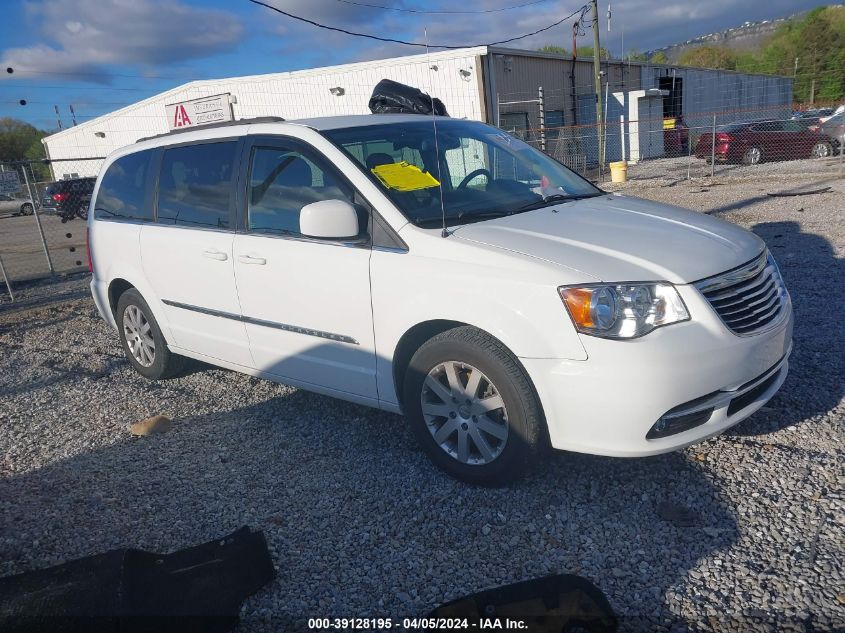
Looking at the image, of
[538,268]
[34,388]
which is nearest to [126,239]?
[34,388]

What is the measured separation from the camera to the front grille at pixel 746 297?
3119mm

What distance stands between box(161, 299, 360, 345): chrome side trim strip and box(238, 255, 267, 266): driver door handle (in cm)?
36

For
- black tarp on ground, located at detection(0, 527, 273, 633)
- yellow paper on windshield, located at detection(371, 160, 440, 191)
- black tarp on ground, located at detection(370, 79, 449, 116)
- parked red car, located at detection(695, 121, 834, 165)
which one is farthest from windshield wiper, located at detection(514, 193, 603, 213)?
parked red car, located at detection(695, 121, 834, 165)

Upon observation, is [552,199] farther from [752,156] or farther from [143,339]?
[752,156]

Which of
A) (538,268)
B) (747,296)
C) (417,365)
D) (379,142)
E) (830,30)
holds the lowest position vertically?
(417,365)

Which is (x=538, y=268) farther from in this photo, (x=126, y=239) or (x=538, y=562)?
(x=126, y=239)

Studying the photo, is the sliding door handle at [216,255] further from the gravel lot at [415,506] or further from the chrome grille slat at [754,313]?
the chrome grille slat at [754,313]

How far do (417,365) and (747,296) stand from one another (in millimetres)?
1639

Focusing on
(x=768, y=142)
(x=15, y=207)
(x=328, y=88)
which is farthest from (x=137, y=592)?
(x=15, y=207)

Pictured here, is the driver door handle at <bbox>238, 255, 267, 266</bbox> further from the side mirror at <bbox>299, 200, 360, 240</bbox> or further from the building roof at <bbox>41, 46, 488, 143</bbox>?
the building roof at <bbox>41, 46, 488, 143</bbox>

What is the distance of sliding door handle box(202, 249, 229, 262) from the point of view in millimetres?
4363

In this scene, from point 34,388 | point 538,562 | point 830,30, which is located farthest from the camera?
point 830,30

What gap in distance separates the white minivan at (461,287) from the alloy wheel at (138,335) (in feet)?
1.53

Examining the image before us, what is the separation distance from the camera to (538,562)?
2.90 m
